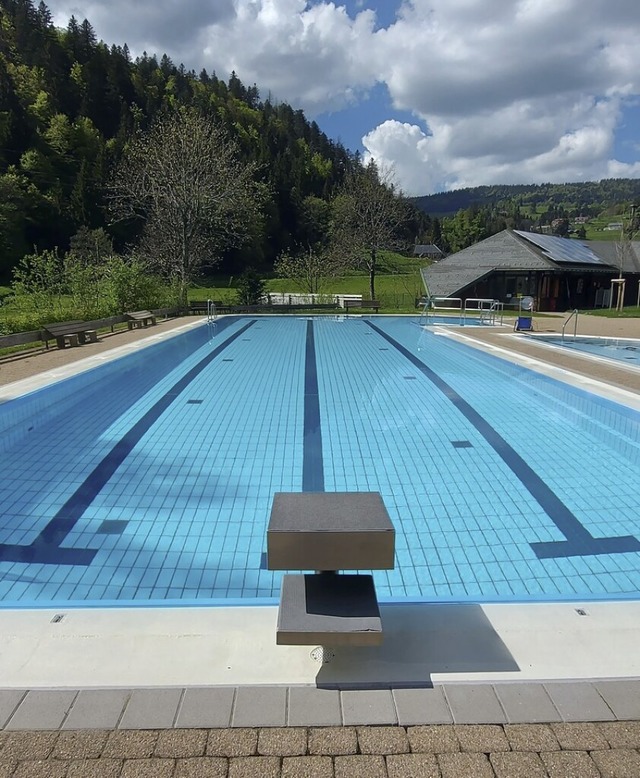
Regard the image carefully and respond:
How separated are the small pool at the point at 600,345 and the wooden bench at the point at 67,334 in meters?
11.5

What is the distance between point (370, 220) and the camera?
27.8m

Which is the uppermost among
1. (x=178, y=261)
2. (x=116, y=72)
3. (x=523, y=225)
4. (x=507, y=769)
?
(x=116, y=72)

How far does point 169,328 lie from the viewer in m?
15.6

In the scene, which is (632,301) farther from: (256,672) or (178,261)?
(256,672)

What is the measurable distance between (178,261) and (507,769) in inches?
904

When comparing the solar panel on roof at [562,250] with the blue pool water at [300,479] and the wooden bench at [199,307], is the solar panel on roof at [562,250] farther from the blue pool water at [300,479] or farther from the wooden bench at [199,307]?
the blue pool water at [300,479]

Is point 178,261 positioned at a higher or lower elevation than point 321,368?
higher

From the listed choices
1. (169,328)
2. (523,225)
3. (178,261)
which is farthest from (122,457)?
(523,225)

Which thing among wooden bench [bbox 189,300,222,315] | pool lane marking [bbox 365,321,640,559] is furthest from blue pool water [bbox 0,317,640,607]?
wooden bench [bbox 189,300,222,315]

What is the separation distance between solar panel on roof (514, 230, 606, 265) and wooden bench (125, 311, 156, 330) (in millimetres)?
19488

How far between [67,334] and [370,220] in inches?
767

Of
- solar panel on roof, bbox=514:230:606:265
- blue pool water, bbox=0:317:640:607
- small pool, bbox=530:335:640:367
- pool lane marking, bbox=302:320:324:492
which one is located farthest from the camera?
solar panel on roof, bbox=514:230:606:265

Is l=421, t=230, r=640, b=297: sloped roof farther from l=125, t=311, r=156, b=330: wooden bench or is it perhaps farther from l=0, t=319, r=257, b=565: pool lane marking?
l=0, t=319, r=257, b=565: pool lane marking

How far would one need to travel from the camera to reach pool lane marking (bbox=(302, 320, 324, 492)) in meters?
5.01
